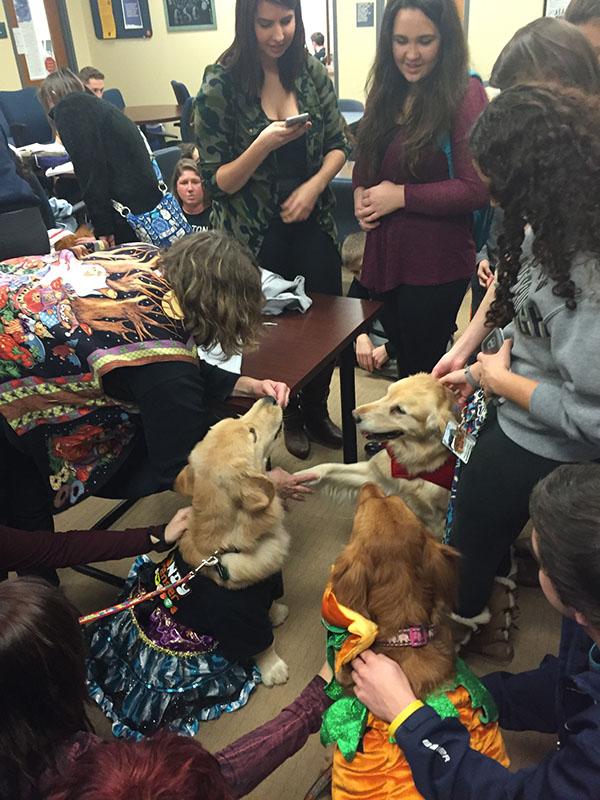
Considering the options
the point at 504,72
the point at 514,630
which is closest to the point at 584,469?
the point at 514,630

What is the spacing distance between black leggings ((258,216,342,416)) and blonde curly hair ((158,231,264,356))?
90 centimetres

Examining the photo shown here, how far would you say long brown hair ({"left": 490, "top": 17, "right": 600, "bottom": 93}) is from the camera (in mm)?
1768

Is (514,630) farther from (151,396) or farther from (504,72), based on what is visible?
(504,72)

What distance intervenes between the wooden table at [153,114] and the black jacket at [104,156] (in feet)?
13.5

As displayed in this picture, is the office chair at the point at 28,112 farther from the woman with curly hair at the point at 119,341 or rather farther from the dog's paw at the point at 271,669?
the dog's paw at the point at 271,669

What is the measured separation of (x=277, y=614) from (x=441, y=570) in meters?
0.97

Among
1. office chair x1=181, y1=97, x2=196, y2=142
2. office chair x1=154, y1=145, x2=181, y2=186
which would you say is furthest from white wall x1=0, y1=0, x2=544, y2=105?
office chair x1=154, y1=145, x2=181, y2=186

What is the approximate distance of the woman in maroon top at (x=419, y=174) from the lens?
2057mm

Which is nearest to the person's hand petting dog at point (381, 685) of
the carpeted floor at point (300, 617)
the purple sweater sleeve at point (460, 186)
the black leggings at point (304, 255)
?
the carpeted floor at point (300, 617)

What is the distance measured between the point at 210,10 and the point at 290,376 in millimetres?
8373

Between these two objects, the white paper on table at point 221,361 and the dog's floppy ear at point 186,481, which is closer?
the dog's floppy ear at point 186,481

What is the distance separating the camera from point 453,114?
6.79ft

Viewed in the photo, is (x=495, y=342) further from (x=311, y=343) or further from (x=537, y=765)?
(x=537, y=765)

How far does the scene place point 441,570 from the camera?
132 centimetres
